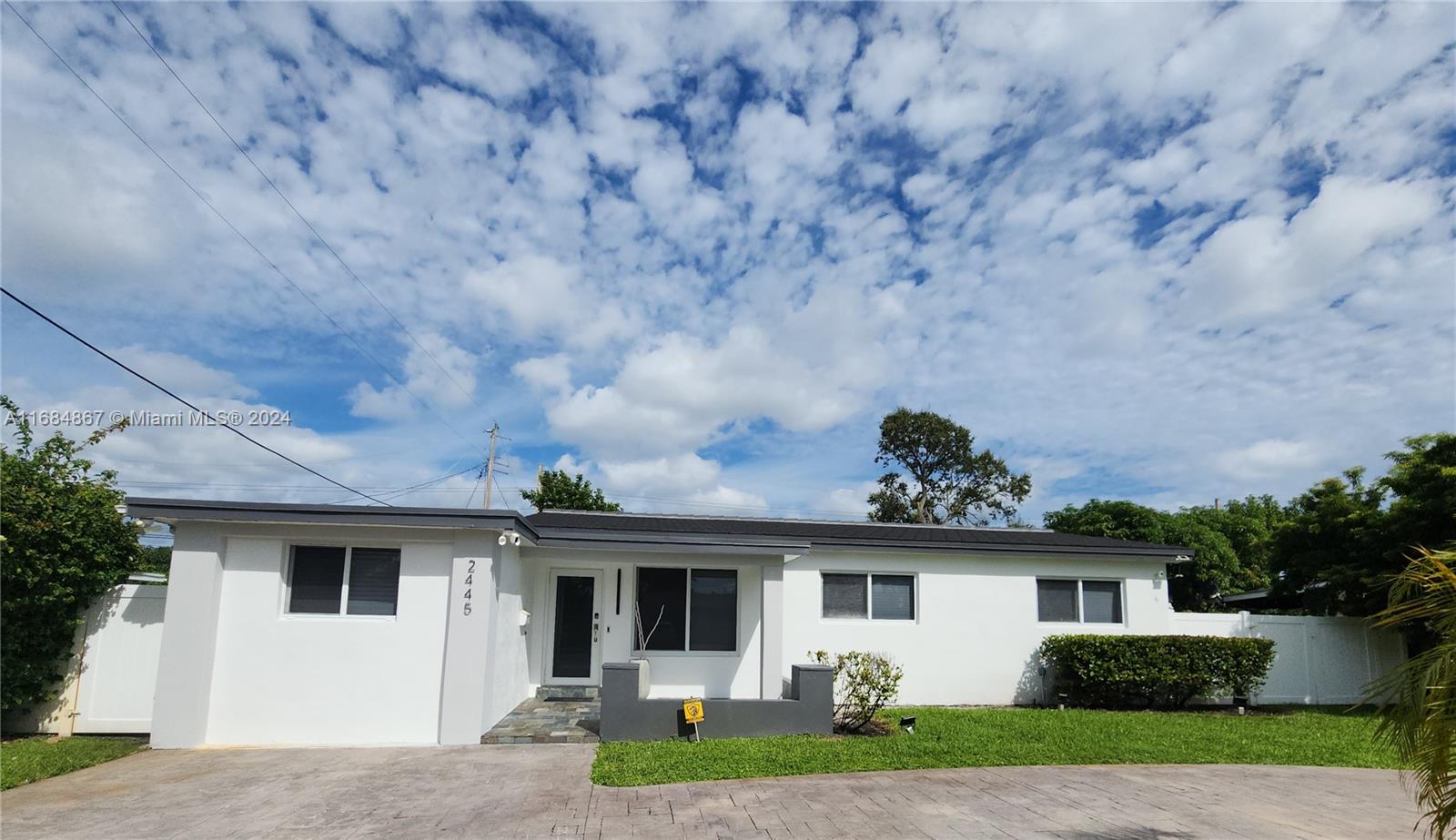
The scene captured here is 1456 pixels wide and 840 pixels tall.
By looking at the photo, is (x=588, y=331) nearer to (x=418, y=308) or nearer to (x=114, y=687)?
(x=418, y=308)

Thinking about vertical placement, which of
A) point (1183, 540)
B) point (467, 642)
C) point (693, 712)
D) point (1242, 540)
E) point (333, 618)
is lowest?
point (693, 712)

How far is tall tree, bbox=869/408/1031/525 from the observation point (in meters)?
37.6

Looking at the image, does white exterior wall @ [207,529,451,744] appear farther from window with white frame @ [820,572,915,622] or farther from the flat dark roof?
window with white frame @ [820,572,915,622]

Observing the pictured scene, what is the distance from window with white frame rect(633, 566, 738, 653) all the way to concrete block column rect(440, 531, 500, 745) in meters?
3.40

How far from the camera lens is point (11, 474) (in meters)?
8.52

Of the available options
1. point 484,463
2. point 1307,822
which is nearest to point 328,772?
point 1307,822

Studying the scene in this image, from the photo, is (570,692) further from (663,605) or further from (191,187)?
(191,187)

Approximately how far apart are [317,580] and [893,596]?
27.8ft

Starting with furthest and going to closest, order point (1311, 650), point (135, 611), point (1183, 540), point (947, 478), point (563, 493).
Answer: point (947, 478) → point (563, 493) → point (1183, 540) → point (1311, 650) → point (135, 611)

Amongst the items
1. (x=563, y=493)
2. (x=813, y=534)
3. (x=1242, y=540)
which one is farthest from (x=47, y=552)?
(x=1242, y=540)

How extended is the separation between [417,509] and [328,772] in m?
2.80

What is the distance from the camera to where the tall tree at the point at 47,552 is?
8.32 metres

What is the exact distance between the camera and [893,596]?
42.3 feet

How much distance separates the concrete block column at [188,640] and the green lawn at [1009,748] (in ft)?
15.0
